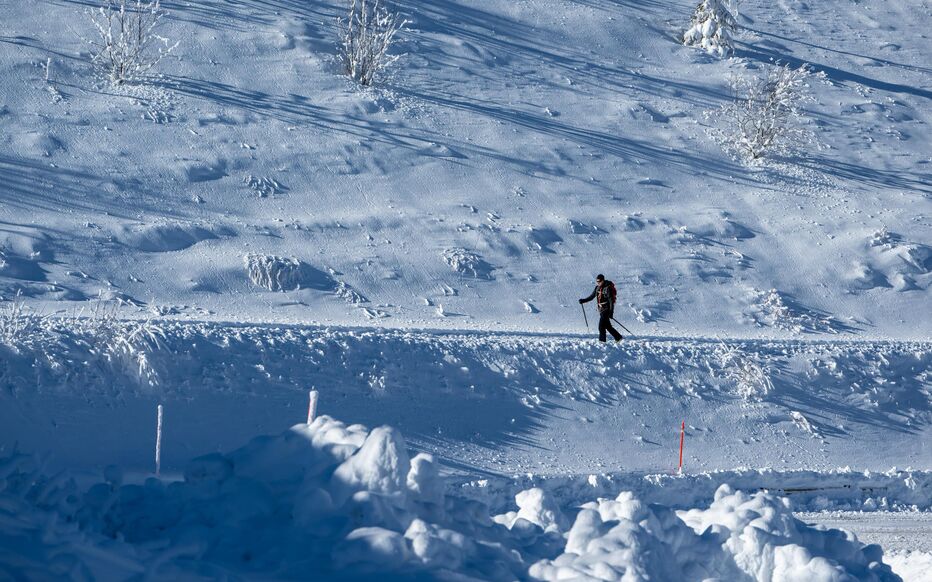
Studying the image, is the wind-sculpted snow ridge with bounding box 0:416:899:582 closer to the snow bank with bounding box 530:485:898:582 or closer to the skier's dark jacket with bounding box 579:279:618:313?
the snow bank with bounding box 530:485:898:582

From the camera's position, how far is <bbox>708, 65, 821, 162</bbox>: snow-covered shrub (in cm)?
2383

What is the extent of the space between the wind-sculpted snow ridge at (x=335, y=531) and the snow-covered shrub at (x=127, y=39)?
17.0 metres

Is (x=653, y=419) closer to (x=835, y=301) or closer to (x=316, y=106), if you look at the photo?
(x=835, y=301)

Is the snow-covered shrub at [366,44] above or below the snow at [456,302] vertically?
above

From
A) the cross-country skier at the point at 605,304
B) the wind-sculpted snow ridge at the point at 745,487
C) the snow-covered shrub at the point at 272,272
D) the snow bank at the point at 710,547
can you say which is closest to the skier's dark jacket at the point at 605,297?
the cross-country skier at the point at 605,304

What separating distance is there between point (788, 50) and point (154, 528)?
2599 centimetres

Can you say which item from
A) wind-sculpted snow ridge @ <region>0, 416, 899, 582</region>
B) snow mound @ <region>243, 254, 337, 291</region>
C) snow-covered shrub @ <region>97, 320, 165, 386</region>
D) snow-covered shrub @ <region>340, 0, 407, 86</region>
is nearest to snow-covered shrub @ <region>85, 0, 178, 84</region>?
snow-covered shrub @ <region>340, 0, 407, 86</region>

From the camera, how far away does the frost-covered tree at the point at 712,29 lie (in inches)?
1087

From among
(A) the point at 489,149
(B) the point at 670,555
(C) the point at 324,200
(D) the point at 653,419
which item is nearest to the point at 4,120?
(C) the point at 324,200

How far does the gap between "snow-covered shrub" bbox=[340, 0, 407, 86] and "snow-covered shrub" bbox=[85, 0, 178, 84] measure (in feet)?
12.4

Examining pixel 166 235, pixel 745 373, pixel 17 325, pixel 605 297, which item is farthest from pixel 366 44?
pixel 17 325

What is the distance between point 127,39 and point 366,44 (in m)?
5.02

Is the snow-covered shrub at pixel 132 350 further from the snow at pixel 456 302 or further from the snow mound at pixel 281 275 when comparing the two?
the snow mound at pixel 281 275

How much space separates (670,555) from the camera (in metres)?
6.52
